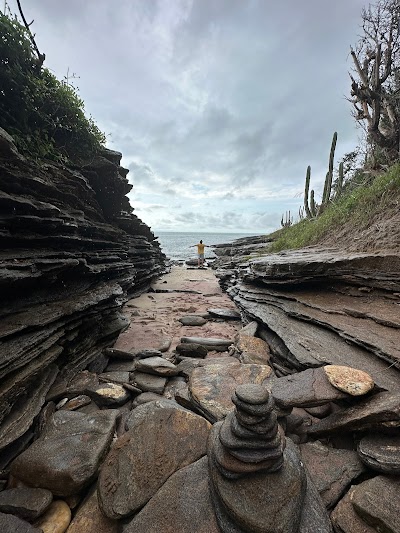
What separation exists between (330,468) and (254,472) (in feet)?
2.87

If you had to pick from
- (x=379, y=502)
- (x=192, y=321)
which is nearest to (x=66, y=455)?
(x=379, y=502)

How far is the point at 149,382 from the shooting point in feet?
13.6

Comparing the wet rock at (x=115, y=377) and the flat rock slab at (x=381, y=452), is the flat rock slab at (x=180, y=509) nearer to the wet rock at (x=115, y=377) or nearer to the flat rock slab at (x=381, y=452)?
the flat rock slab at (x=381, y=452)

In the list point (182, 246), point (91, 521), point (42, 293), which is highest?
point (182, 246)

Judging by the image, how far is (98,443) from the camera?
2.67 meters

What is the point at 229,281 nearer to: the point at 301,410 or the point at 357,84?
the point at 301,410

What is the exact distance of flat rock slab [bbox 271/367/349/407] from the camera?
8.91ft

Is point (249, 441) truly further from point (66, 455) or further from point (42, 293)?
point (42, 293)

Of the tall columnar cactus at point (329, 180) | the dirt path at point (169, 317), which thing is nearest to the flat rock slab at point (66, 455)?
the dirt path at point (169, 317)

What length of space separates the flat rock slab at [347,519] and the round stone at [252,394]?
3.28ft

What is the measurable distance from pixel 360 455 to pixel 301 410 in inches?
38.1

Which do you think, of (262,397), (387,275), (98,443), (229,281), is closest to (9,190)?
(98,443)

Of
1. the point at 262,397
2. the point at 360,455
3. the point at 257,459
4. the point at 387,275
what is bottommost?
the point at 360,455

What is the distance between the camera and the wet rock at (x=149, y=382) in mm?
3986
